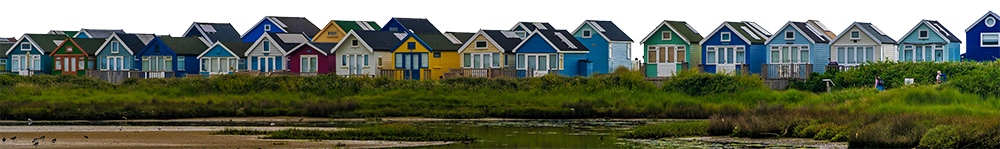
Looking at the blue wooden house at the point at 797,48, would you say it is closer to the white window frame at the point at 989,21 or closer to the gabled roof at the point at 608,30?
the white window frame at the point at 989,21

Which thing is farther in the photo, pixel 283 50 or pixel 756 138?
pixel 283 50

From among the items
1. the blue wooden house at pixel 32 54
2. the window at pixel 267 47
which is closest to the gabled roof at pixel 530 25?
the window at pixel 267 47

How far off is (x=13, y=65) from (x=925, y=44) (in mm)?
52903

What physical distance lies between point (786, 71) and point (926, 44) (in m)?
7.85

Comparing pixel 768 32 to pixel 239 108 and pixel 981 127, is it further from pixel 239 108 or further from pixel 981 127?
pixel 981 127

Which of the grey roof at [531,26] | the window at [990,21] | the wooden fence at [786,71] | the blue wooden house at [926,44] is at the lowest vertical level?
the wooden fence at [786,71]

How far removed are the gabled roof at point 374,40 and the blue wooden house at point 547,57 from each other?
6276mm

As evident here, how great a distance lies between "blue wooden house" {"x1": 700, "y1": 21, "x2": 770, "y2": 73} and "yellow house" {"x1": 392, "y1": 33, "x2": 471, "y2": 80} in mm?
11753

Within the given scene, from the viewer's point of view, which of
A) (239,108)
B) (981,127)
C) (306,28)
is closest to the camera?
(981,127)

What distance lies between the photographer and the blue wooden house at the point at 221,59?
2389 inches

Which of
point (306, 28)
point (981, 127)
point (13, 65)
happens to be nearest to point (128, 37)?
point (13, 65)

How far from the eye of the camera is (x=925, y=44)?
50938mm

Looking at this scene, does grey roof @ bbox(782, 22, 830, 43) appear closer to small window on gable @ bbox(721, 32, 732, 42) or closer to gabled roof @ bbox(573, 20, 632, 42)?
small window on gable @ bbox(721, 32, 732, 42)

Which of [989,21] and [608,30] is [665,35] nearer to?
[608,30]
